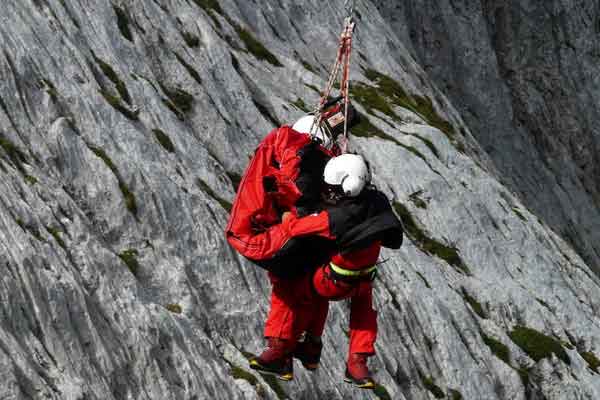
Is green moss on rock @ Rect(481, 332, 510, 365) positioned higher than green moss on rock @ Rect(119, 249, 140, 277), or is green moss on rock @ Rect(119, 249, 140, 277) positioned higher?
green moss on rock @ Rect(119, 249, 140, 277)

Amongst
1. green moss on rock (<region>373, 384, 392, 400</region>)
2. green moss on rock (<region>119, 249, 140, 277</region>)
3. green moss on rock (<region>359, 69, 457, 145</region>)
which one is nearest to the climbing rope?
green moss on rock (<region>119, 249, 140, 277</region>)

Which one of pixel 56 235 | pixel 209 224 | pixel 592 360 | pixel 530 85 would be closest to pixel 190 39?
pixel 209 224

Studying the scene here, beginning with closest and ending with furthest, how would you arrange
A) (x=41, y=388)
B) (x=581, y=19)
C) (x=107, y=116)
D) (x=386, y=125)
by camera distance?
(x=41, y=388) → (x=107, y=116) → (x=386, y=125) → (x=581, y=19)

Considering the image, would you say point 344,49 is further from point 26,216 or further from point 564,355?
point 564,355

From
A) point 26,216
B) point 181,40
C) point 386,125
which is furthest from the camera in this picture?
point 386,125

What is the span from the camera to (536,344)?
152ft

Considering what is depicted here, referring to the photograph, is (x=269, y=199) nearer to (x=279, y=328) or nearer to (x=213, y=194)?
(x=279, y=328)

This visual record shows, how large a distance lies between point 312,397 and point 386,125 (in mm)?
26051

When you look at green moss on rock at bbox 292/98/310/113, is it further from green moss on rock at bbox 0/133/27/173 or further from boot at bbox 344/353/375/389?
boot at bbox 344/353/375/389

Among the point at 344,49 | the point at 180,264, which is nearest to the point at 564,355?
the point at 180,264

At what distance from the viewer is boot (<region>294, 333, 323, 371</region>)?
19234mm

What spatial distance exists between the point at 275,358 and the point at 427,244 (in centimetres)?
3092

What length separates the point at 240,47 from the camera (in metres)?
53.6

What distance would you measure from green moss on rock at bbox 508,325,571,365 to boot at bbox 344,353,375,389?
94.3 ft
